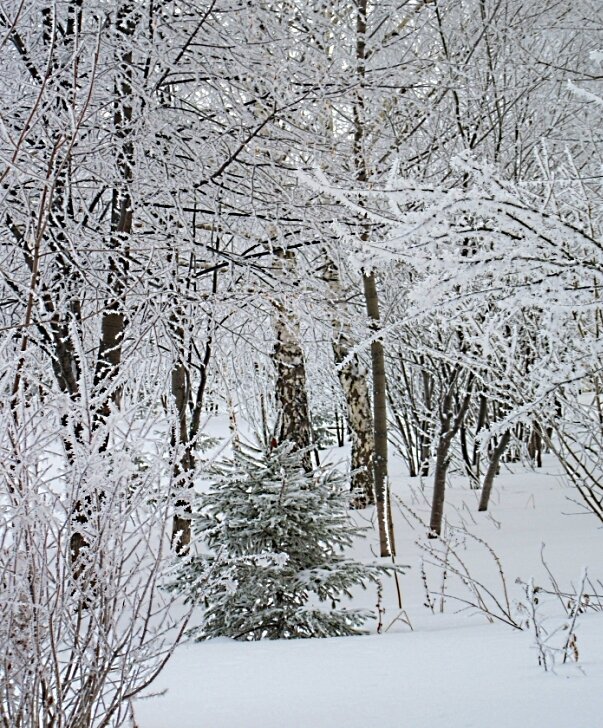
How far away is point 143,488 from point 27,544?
0.33m

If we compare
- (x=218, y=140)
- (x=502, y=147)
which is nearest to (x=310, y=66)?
(x=218, y=140)

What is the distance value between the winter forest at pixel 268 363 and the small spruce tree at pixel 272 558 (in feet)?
0.06

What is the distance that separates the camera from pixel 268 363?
18.4 ft

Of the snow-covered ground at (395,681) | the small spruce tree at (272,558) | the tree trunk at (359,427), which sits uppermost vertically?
the tree trunk at (359,427)

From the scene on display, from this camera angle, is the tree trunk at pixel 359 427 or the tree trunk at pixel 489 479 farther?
the tree trunk at pixel 359 427

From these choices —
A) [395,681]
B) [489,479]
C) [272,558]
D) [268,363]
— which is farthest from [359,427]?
[395,681]

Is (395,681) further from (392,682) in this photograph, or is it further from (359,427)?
(359,427)

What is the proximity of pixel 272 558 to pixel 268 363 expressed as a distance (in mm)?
2086

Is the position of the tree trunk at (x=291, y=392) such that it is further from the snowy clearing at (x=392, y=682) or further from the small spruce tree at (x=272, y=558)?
the snowy clearing at (x=392, y=682)

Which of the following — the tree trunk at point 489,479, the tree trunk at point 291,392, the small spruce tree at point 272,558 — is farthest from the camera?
the tree trunk at point 489,479

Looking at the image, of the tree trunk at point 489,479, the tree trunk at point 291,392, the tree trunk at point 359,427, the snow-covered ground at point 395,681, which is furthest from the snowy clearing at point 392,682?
the tree trunk at point 359,427

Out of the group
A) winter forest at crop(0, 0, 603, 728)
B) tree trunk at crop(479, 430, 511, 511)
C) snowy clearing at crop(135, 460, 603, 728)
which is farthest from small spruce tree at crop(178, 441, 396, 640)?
tree trunk at crop(479, 430, 511, 511)

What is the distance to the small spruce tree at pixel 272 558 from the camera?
12.8 feet

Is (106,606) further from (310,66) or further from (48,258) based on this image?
(310,66)
